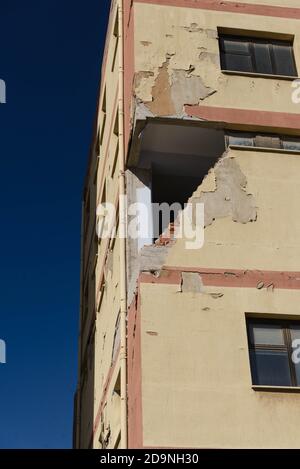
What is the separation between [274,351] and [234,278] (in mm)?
1566

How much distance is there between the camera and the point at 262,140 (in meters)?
15.6

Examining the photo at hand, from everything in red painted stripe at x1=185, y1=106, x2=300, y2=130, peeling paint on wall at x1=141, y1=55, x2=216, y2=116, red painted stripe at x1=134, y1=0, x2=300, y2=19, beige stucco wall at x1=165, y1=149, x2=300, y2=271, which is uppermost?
red painted stripe at x1=134, y1=0, x2=300, y2=19

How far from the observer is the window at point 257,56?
1664 centimetres

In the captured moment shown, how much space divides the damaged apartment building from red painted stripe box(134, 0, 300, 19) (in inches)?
1.6

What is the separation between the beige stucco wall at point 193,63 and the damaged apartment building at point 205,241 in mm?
32

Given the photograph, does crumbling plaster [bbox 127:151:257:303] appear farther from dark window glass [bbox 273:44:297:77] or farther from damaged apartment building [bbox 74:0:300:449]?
dark window glass [bbox 273:44:297:77]

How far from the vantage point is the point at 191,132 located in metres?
15.6

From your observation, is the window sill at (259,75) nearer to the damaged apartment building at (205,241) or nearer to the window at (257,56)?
the damaged apartment building at (205,241)

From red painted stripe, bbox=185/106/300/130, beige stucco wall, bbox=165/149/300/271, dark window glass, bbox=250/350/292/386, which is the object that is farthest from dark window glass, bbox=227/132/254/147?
dark window glass, bbox=250/350/292/386

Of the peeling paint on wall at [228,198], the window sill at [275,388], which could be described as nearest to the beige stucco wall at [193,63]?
the peeling paint on wall at [228,198]

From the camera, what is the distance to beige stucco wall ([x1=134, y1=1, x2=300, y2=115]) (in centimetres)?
1572

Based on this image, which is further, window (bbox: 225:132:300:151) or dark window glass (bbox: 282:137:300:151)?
dark window glass (bbox: 282:137:300:151)
